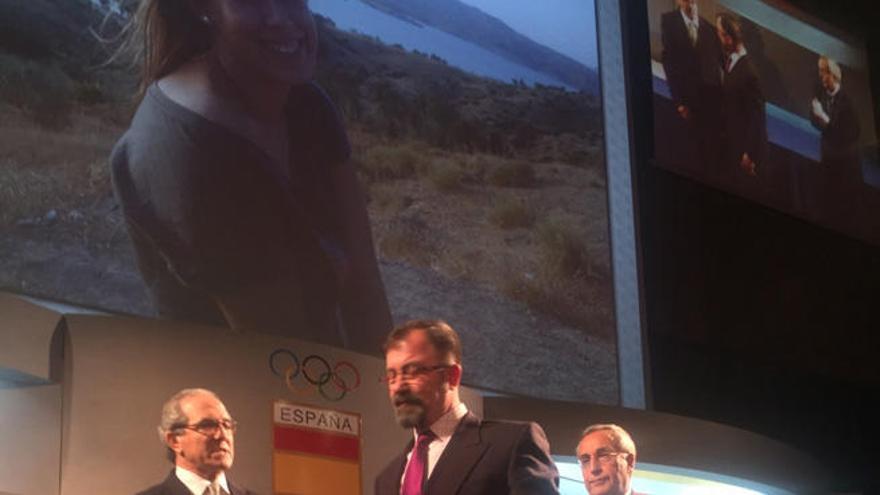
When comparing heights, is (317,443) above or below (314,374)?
below

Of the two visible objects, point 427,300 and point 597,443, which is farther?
point 427,300

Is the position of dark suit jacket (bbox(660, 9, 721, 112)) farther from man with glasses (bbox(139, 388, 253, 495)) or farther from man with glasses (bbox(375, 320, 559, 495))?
man with glasses (bbox(375, 320, 559, 495))

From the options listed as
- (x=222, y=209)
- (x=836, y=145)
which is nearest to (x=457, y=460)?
(x=222, y=209)

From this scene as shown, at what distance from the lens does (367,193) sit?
24.4 ft

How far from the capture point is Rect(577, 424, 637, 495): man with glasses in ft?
14.6

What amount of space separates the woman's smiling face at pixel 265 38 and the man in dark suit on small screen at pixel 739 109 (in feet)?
11.0

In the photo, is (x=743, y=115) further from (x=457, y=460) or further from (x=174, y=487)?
(x=457, y=460)

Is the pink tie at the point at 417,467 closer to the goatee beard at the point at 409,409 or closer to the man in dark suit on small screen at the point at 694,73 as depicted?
the goatee beard at the point at 409,409

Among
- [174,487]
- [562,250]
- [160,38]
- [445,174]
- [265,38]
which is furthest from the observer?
[562,250]

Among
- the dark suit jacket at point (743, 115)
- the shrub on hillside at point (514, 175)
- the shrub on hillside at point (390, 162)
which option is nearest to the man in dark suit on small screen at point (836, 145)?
the dark suit jacket at point (743, 115)

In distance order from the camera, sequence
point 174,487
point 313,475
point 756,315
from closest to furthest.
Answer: point 174,487 < point 313,475 < point 756,315

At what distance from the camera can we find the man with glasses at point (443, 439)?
332 centimetres

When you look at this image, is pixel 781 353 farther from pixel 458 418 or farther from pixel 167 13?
pixel 458 418

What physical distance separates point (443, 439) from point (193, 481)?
1.00 m
